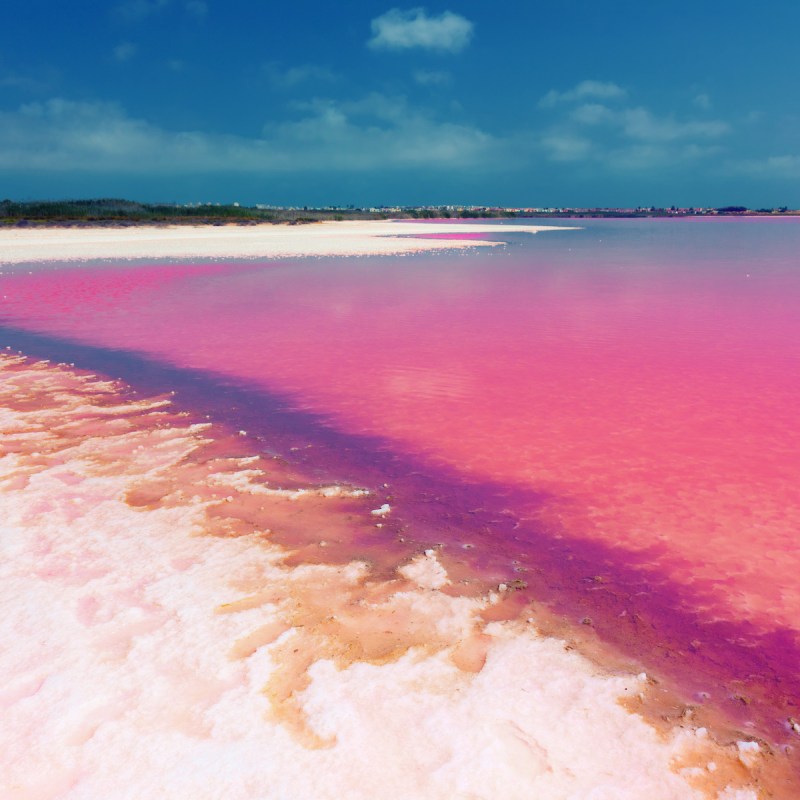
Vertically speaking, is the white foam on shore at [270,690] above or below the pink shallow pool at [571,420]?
above

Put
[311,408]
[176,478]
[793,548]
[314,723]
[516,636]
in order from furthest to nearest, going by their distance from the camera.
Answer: [311,408], [176,478], [793,548], [516,636], [314,723]

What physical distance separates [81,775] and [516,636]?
5.74 feet

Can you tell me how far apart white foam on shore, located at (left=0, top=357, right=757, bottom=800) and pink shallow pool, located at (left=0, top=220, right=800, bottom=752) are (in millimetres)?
507

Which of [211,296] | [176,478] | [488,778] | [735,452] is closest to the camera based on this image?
[488,778]

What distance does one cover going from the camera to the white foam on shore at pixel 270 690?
228 centimetres

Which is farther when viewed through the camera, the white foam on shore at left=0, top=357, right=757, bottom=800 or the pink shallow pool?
the pink shallow pool

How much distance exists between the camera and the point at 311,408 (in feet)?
21.4

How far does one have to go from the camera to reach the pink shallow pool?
11.0ft

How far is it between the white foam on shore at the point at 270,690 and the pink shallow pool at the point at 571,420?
507 mm

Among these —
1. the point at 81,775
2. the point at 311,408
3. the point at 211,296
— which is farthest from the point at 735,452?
the point at 211,296

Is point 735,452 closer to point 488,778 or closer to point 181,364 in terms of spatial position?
point 488,778

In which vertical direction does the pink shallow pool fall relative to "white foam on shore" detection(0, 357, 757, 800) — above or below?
below

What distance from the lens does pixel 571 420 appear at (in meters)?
6.01

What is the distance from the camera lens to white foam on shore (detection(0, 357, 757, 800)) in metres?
2.28
